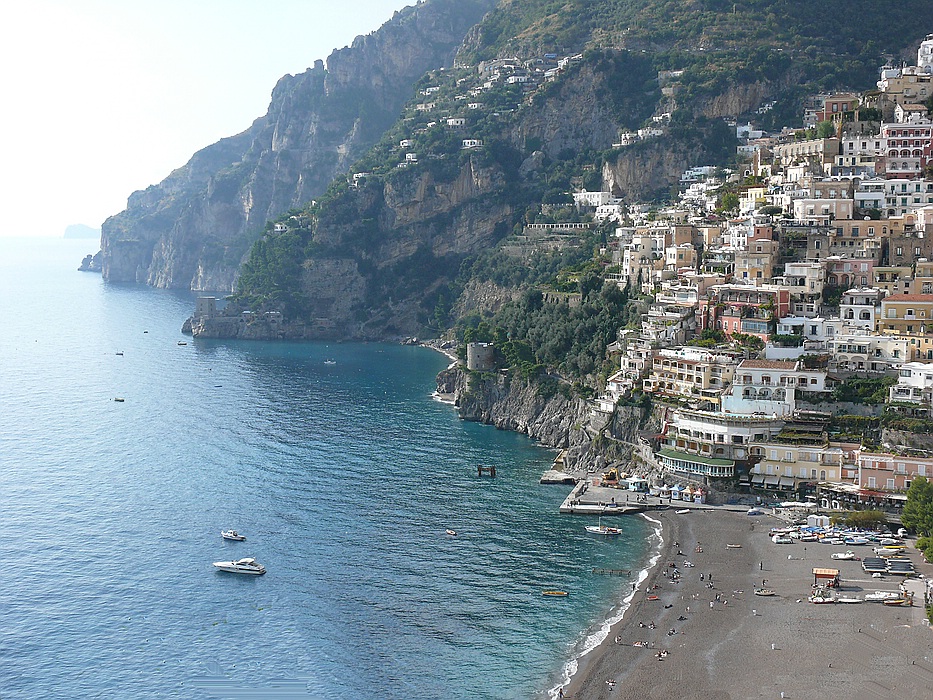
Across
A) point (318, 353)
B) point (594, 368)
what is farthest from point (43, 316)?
point (594, 368)

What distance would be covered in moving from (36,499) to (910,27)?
117m

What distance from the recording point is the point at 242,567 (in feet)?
190

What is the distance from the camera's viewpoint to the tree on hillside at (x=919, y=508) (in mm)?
56594

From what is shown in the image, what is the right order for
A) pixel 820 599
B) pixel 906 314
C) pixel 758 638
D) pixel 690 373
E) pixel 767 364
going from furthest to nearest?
pixel 690 373
pixel 906 314
pixel 767 364
pixel 820 599
pixel 758 638

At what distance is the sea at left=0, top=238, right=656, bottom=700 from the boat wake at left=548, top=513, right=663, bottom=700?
0.57 ft

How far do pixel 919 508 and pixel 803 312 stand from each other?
1991cm

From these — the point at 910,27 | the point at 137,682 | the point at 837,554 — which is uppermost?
the point at 910,27

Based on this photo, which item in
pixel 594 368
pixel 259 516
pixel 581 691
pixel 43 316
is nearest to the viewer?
pixel 581 691

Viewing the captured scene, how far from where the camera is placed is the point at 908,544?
5728cm

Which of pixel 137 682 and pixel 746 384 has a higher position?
pixel 746 384

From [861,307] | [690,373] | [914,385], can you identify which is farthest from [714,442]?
[861,307]

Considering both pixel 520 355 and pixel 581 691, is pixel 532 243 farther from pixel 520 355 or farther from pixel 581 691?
pixel 581 691

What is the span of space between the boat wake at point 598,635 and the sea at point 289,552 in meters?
0.17

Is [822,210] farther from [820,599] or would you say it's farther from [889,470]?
[820,599]
